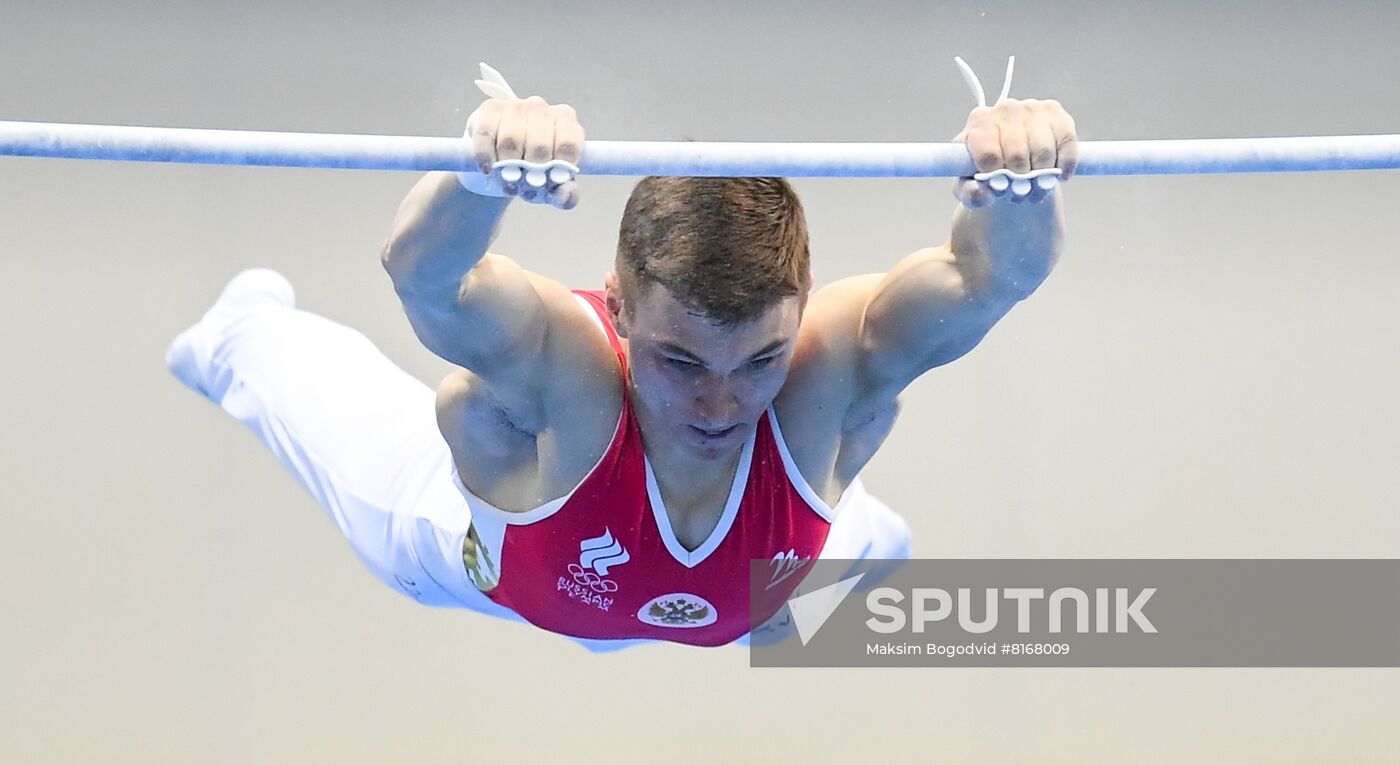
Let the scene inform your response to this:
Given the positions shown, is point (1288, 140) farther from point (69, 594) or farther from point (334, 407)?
point (69, 594)

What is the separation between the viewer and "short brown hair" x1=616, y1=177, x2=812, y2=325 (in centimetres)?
127

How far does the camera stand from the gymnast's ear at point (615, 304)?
4.50 ft

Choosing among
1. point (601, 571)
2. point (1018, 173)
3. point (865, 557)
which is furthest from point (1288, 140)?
point (865, 557)

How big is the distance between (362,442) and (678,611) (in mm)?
779

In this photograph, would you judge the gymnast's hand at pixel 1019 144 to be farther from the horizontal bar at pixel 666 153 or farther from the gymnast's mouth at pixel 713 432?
the gymnast's mouth at pixel 713 432

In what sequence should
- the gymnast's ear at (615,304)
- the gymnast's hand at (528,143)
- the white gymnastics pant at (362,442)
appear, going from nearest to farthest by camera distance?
the gymnast's hand at (528,143) → the gymnast's ear at (615,304) → the white gymnastics pant at (362,442)

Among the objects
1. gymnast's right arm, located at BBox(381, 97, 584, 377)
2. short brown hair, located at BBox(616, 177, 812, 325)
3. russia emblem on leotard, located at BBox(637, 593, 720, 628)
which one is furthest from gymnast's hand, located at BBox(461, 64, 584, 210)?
russia emblem on leotard, located at BBox(637, 593, 720, 628)

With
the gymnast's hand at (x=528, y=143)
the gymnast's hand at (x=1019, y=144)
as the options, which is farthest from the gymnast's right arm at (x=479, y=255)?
the gymnast's hand at (x=1019, y=144)

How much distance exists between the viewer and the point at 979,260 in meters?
1.32

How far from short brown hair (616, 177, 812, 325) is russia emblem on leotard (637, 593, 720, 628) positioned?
448mm

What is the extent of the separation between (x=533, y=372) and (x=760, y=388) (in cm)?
25

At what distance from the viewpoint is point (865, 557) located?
Answer: 2.12 metres

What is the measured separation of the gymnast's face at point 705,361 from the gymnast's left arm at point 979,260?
0.43 feet

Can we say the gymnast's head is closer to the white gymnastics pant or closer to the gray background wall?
the white gymnastics pant
